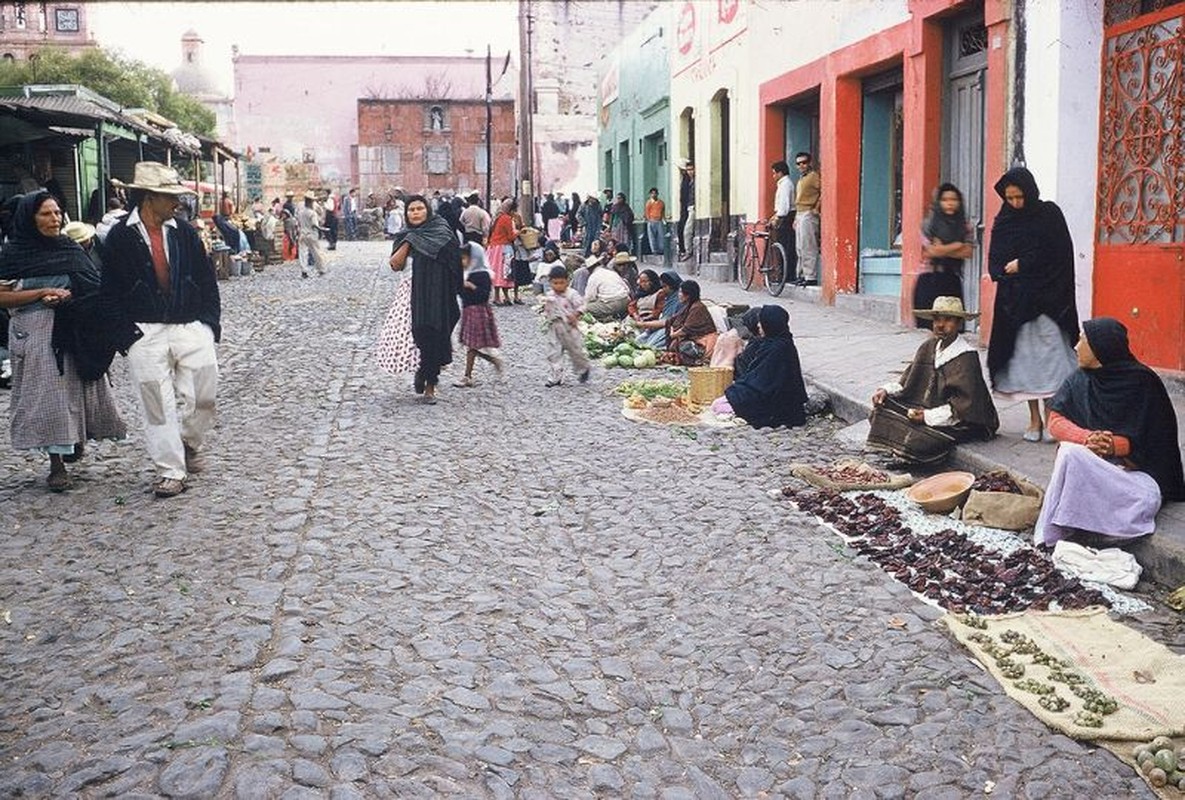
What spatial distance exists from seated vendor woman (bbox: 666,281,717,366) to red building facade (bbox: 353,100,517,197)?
46007 mm

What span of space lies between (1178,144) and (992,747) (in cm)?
660

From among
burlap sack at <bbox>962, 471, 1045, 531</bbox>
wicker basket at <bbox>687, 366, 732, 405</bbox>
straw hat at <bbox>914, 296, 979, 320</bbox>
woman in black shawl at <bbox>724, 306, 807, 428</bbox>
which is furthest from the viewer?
wicker basket at <bbox>687, 366, 732, 405</bbox>

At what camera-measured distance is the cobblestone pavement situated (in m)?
3.60

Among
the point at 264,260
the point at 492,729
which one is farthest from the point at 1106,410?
the point at 264,260

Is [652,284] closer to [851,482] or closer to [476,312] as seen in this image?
[476,312]

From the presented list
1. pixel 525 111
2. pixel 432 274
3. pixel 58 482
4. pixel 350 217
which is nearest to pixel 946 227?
pixel 432 274

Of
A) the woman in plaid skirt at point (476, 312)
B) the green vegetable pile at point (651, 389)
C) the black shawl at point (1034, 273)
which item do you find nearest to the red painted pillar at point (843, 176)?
the green vegetable pile at point (651, 389)

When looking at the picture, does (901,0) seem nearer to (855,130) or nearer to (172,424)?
(855,130)

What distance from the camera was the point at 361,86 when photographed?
210 feet

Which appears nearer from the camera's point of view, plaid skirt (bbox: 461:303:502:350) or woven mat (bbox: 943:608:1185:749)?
woven mat (bbox: 943:608:1185:749)

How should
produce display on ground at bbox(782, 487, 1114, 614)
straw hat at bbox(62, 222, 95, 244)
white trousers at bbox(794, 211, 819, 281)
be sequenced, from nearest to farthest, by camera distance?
produce display on ground at bbox(782, 487, 1114, 614), straw hat at bbox(62, 222, 95, 244), white trousers at bbox(794, 211, 819, 281)

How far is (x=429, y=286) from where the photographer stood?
10.3 m

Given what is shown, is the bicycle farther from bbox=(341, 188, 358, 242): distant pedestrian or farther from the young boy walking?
bbox=(341, 188, 358, 242): distant pedestrian

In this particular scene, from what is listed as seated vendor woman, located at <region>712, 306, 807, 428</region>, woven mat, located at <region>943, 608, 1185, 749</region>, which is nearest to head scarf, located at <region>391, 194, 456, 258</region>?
seated vendor woman, located at <region>712, 306, 807, 428</region>
